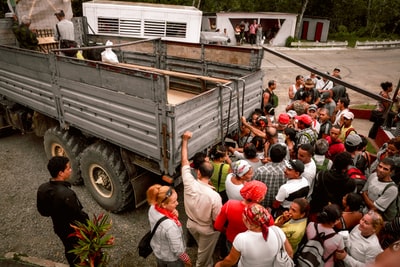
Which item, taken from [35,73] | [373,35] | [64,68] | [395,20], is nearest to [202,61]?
[64,68]

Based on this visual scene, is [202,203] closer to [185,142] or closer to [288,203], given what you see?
[185,142]

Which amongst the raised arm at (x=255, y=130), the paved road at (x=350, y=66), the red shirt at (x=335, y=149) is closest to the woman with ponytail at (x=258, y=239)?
the raised arm at (x=255, y=130)

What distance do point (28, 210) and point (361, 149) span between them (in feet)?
17.7

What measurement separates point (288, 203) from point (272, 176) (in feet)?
1.19

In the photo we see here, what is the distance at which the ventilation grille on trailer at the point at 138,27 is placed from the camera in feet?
37.6

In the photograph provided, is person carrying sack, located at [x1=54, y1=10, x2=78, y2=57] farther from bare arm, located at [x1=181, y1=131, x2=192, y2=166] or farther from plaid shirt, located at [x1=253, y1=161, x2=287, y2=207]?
plaid shirt, located at [x1=253, y1=161, x2=287, y2=207]

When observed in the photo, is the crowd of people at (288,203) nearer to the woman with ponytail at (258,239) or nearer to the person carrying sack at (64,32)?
the woman with ponytail at (258,239)

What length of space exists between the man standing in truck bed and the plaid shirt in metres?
0.66

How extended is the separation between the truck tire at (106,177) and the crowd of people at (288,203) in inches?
45.3

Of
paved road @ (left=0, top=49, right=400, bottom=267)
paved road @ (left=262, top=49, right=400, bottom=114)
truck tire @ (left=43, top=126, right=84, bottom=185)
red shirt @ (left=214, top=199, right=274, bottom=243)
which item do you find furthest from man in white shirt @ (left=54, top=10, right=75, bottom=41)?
paved road @ (left=262, top=49, right=400, bottom=114)

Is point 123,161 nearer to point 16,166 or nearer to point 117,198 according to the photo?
point 117,198

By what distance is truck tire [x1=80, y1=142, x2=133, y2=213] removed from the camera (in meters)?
4.10

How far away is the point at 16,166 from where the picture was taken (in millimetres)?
5766

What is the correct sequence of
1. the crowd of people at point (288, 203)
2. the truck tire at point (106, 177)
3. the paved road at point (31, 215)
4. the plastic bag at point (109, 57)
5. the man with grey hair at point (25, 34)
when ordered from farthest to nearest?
the plastic bag at point (109, 57) → the man with grey hair at point (25, 34) → the truck tire at point (106, 177) → the paved road at point (31, 215) → the crowd of people at point (288, 203)
